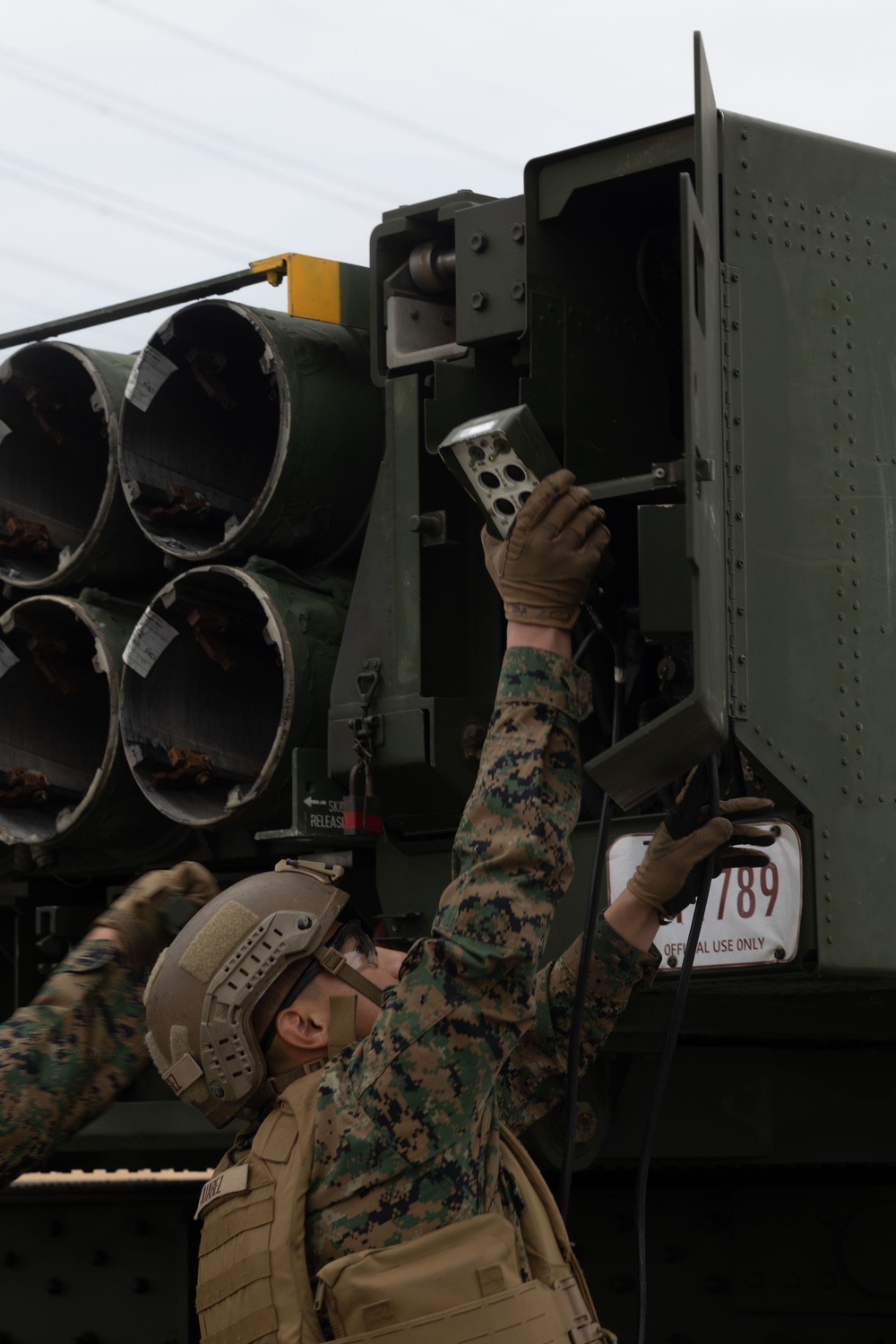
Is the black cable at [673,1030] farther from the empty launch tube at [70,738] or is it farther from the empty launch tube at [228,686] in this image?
the empty launch tube at [70,738]

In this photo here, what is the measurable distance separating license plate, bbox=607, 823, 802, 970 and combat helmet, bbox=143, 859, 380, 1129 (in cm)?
119

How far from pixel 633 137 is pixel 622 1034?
2.34m

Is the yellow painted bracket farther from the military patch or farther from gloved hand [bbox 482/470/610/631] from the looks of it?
the military patch

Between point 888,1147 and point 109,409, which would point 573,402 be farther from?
point 888,1147

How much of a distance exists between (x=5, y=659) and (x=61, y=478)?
67 centimetres

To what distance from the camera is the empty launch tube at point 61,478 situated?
20.1 ft

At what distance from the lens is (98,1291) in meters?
6.88

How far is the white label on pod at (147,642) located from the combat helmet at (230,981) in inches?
101

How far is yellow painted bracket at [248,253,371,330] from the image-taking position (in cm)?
578

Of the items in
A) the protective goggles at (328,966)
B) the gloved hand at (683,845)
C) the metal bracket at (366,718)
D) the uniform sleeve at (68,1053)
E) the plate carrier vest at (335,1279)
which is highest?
the metal bracket at (366,718)

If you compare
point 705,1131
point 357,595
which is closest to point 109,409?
point 357,595

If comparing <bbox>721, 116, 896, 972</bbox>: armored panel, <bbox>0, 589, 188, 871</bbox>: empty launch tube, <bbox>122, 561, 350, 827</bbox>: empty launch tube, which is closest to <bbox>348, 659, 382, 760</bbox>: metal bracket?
<bbox>122, 561, 350, 827</bbox>: empty launch tube

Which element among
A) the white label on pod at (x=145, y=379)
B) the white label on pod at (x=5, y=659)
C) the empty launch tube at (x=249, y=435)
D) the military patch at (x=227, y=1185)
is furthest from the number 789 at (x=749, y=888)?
the white label on pod at (x=5, y=659)

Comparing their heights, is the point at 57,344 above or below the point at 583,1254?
above
